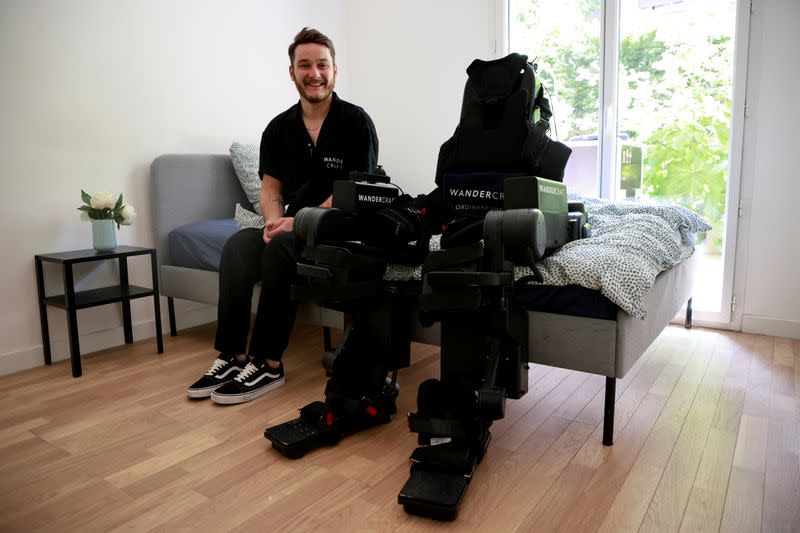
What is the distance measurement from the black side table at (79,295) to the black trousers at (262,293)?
567mm

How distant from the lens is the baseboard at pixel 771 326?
2727 millimetres

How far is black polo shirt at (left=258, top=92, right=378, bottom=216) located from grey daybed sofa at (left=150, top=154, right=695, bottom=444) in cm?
49

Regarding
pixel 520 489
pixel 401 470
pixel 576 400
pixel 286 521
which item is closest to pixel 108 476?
pixel 286 521

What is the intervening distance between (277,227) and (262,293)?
274 mm

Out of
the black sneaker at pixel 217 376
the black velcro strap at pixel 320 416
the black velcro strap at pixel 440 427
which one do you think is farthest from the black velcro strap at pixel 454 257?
the black sneaker at pixel 217 376

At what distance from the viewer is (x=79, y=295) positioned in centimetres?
247

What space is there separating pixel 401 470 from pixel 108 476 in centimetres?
79

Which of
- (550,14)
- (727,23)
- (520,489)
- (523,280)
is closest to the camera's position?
(520,489)

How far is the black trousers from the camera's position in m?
2.08

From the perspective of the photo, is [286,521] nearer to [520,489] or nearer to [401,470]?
[401,470]

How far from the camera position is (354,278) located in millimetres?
1752

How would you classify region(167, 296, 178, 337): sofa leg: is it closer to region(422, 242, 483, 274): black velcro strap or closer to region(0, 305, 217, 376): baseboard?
region(0, 305, 217, 376): baseboard

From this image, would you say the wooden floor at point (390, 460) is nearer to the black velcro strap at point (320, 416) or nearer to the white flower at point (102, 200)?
the black velcro strap at point (320, 416)

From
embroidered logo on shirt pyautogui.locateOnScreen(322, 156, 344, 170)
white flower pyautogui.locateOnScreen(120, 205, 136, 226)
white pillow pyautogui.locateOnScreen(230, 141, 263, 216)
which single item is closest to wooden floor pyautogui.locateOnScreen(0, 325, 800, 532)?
white flower pyautogui.locateOnScreen(120, 205, 136, 226)
